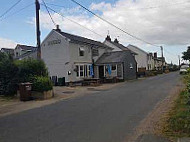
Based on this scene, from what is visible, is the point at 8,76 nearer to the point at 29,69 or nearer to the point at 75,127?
the point at 29,69

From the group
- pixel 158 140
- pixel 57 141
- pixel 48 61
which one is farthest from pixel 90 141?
pixel 48 61

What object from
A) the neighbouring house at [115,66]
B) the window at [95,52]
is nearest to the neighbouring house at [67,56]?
the window at [95,52]

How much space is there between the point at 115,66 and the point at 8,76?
18325 millimetres

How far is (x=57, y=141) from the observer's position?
21.6 ft

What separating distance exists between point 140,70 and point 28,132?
146ft

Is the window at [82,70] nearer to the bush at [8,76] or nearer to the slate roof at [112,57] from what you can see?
the slate roof at [112,57]

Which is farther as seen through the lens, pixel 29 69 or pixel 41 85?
pixel 29 69

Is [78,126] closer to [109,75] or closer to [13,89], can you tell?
[13,89]

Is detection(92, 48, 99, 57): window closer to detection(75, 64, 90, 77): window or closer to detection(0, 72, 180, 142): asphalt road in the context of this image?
detection(75, 64, 90, 77): window

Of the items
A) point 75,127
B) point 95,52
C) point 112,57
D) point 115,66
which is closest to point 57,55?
point 95,52

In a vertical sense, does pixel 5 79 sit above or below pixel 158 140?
above

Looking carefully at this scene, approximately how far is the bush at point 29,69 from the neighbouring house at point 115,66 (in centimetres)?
1560

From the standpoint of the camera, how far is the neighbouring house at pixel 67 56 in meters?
30.7

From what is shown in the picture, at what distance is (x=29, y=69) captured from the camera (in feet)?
64.9
